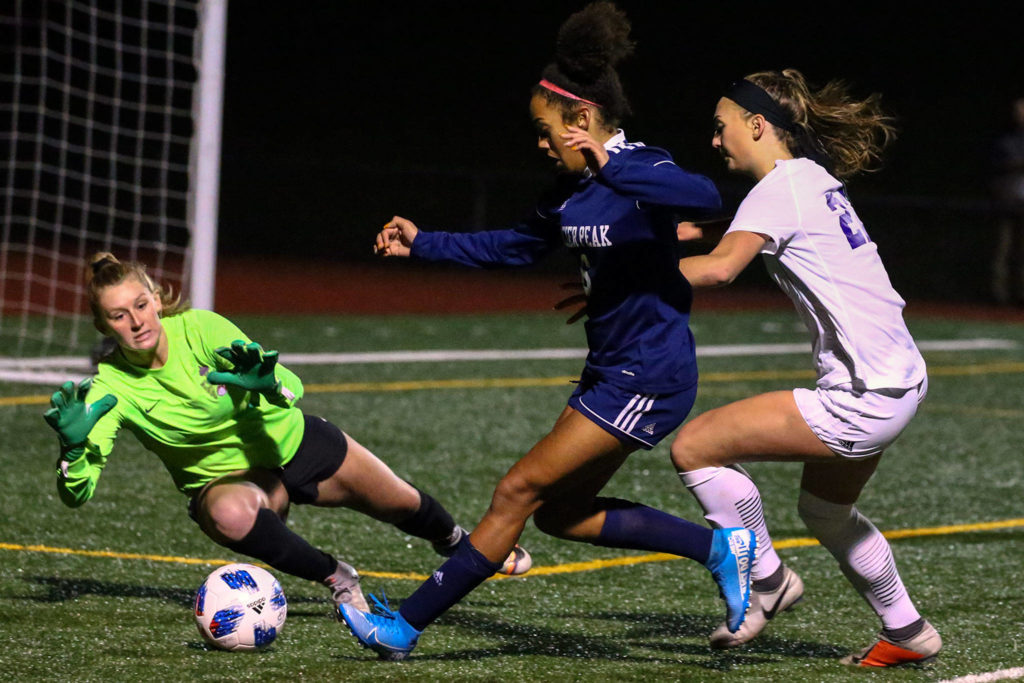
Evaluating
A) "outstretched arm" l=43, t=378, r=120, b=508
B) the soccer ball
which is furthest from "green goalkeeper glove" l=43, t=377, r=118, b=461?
the soccer ball

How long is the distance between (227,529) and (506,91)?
25.8 meters

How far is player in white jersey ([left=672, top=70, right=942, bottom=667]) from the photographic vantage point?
3998 mm

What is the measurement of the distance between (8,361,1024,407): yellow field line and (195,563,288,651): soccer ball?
5012 millimetres

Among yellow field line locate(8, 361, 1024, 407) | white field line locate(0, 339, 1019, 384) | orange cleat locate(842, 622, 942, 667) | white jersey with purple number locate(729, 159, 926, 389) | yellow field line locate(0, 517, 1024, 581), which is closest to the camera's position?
white jersey with purple number locate(729, 159, 926, 389)

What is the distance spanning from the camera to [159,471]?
7.20 metres

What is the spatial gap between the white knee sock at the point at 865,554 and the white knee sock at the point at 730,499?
158mm

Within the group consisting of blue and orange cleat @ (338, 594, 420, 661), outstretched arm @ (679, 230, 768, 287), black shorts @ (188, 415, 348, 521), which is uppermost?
outstretched arm @ (679, 230, 768, 287)

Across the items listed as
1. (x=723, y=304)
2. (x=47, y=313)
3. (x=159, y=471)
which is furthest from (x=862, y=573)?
(x=723, y=304)

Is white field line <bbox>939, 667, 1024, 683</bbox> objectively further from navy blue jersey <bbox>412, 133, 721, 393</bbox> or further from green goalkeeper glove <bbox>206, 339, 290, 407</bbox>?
green goalkeeper glove <bbox>206, 339, 290, 407</bbox>

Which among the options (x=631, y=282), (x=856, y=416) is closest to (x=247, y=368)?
(x=631, y=282)

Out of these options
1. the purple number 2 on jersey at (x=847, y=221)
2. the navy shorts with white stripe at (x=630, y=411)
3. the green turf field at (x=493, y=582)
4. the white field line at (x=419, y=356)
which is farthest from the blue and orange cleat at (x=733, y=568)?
the white field line at (x=419, y=356)

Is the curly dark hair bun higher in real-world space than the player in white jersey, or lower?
higher

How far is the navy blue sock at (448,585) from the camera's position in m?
4.07

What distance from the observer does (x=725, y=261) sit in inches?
152
